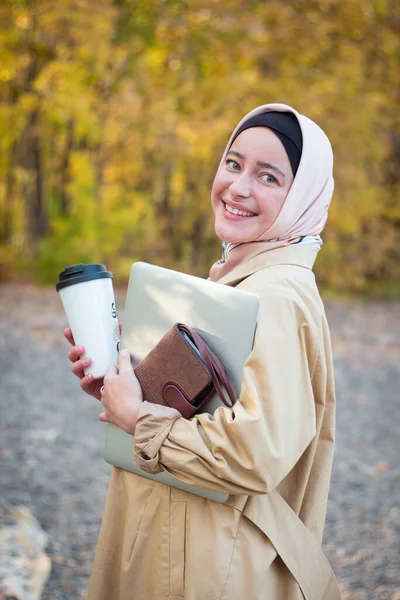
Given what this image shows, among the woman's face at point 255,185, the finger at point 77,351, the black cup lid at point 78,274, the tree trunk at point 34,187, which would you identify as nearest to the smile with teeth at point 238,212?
the woman's face at point 255,185

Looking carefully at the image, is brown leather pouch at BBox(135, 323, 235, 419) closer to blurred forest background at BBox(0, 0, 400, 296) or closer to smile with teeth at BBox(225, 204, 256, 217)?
smile with teeth at BBox(225, 204, 256, 217)

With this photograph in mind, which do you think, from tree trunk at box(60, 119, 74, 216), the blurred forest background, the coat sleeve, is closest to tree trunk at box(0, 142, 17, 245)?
the blurred forest background

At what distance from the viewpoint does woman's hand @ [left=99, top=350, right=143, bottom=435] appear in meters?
1.58

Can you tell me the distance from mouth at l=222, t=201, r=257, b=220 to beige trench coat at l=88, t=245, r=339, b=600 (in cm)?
11

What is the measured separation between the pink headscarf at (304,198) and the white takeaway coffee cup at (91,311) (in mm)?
375

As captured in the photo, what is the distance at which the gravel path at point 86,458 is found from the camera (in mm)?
3973

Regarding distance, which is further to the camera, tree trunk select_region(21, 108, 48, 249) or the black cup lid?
tree trunk select_region(21, 108, 48, 249)

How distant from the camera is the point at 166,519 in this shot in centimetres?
171

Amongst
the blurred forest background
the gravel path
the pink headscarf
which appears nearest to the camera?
the pink headscarf

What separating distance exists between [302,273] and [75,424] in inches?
185

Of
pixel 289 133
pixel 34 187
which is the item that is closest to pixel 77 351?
pixel 289 133

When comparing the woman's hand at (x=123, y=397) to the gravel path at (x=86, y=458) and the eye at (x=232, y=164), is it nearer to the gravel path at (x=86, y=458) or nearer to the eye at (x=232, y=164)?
the eye at (x=232, y=164)

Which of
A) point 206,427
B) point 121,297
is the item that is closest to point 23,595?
point 206,427

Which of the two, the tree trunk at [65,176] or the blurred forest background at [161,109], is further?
the tree trunk at [65,176]
